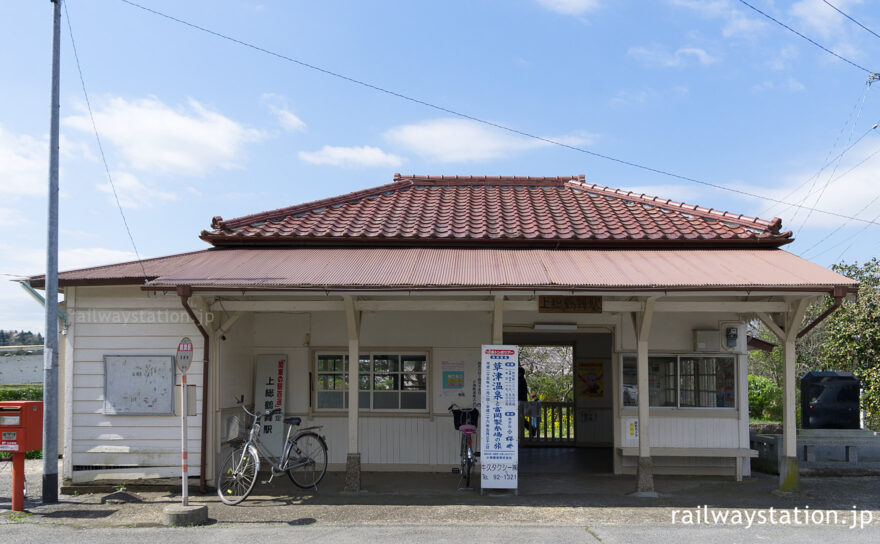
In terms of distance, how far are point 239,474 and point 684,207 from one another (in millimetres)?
7976

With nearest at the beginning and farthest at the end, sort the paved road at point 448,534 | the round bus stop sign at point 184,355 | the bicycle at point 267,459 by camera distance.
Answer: the paved road at point 448,534
the round bus stop sign at point 184,355
the bicycle at point 267,459

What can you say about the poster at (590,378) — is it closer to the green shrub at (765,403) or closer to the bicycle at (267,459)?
the bicycle at (267,459)

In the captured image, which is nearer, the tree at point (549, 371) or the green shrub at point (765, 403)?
the green shrub at point (765, 403)

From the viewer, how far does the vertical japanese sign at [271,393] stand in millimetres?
10602

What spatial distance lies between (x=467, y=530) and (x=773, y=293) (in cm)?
448

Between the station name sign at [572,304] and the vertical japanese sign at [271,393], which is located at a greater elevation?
the station name sign at [572,304]

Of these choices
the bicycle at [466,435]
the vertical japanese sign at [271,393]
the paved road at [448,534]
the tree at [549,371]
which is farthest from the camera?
the tree at [549,371]

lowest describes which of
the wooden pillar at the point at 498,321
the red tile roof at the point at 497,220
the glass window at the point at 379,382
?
the glass window at the point at 379,382

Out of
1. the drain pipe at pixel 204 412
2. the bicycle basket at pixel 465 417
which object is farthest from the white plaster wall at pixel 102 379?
the bicycle basket at pixel 465 417

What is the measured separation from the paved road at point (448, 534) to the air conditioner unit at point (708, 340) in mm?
3506

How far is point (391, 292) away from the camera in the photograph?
323 inches

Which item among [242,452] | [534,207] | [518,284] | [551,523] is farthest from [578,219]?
[242,452]

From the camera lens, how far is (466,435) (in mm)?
9383

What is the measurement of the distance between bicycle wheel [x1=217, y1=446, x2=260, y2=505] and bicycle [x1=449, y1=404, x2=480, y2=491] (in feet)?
8.74
